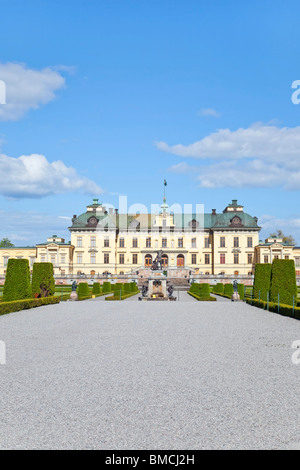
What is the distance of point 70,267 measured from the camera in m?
73.9

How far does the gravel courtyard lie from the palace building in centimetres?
6103

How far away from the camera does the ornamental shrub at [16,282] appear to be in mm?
22469

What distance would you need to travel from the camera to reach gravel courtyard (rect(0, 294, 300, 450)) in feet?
15.4

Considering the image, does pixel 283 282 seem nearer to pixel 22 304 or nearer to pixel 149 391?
pixel 22 304

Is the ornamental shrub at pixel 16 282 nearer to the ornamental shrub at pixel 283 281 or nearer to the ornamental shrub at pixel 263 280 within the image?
the ornamental shrub at pixel 283 281

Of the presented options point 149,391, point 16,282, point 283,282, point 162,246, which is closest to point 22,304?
point 16,282

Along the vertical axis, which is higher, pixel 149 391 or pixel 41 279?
pixel 41 279

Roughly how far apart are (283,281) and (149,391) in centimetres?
1745

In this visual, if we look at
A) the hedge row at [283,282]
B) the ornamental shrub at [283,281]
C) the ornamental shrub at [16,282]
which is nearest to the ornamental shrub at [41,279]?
the ornamental shrub at [16,282]

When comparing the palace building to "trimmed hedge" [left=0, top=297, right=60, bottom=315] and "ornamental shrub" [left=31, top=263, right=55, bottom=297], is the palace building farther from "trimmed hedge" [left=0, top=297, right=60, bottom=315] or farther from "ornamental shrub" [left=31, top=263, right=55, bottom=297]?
"trimmed hedge" [left=0, top=297, right=60, bottom=315]

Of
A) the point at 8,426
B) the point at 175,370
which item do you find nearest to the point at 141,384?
the point at 175,370

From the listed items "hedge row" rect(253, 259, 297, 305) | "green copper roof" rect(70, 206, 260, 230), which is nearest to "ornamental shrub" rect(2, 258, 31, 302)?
"hedge row" rect(253, 259, 297, 305)

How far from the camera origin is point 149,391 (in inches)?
254
